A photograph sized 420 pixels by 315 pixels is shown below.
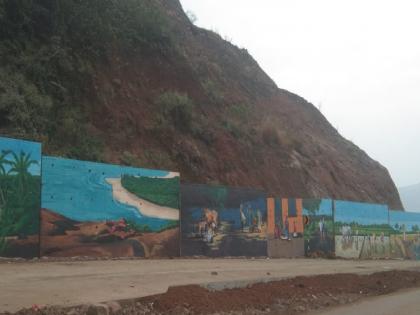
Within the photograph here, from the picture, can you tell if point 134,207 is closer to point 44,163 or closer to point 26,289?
point 44,163

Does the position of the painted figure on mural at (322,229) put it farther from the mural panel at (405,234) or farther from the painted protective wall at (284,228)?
the mural panel at (405,234)

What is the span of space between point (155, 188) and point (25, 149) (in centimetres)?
543

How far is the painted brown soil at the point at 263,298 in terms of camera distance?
9.44 m

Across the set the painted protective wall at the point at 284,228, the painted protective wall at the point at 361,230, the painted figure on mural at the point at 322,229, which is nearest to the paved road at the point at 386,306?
the painted protective wall at the point at 284,228

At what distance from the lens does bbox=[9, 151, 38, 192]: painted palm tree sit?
585 inches

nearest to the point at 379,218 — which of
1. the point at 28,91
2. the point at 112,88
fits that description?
the point at 112,88

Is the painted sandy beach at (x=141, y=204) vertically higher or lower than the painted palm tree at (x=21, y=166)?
lower

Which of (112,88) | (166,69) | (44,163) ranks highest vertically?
(166,69)

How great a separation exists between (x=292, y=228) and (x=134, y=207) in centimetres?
1057

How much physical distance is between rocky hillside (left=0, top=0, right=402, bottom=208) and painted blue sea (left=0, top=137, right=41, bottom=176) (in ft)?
9.19

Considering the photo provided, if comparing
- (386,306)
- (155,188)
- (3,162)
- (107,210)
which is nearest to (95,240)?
(107,210)

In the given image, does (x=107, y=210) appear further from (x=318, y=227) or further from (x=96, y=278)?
(x=318, y=227)

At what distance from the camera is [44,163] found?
1585cm

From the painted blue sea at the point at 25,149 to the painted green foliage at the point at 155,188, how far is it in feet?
11.0
